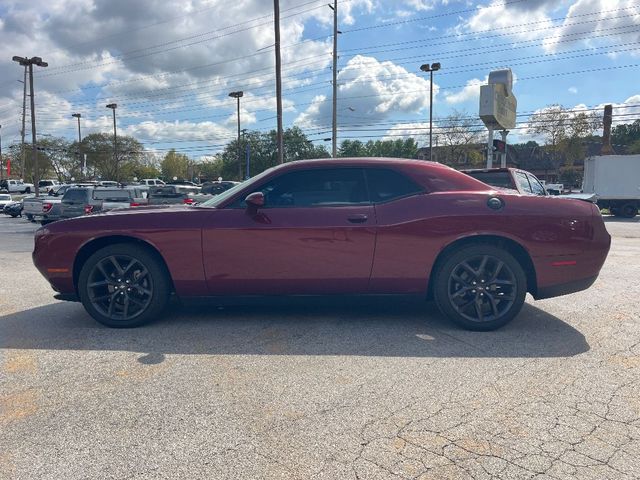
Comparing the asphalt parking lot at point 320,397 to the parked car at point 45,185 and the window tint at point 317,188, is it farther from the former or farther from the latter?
the parked car at point 45,185

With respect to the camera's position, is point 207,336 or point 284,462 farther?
point 207,336

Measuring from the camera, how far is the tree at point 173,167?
9438 centimetres

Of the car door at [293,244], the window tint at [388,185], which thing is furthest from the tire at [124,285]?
the window tint at [388,185]

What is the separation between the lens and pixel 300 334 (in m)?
4.27

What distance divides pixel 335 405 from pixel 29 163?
293 feet

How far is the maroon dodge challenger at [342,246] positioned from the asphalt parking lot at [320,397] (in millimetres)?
368

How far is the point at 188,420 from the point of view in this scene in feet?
9.09

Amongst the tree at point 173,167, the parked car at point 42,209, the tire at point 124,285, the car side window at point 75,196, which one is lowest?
the tire at point 124,285

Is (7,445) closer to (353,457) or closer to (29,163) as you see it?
(353,457)

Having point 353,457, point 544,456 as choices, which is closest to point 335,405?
point 353,457

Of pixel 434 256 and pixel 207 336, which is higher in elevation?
pixel 434 256

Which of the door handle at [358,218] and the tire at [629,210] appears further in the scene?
the tire at [629,210]

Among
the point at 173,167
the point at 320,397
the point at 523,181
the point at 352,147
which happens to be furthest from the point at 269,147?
the point at 320,397

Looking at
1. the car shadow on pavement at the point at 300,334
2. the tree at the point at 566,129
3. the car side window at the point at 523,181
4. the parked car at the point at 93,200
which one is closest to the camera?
the car shadow on pavement at the point at 300,334
